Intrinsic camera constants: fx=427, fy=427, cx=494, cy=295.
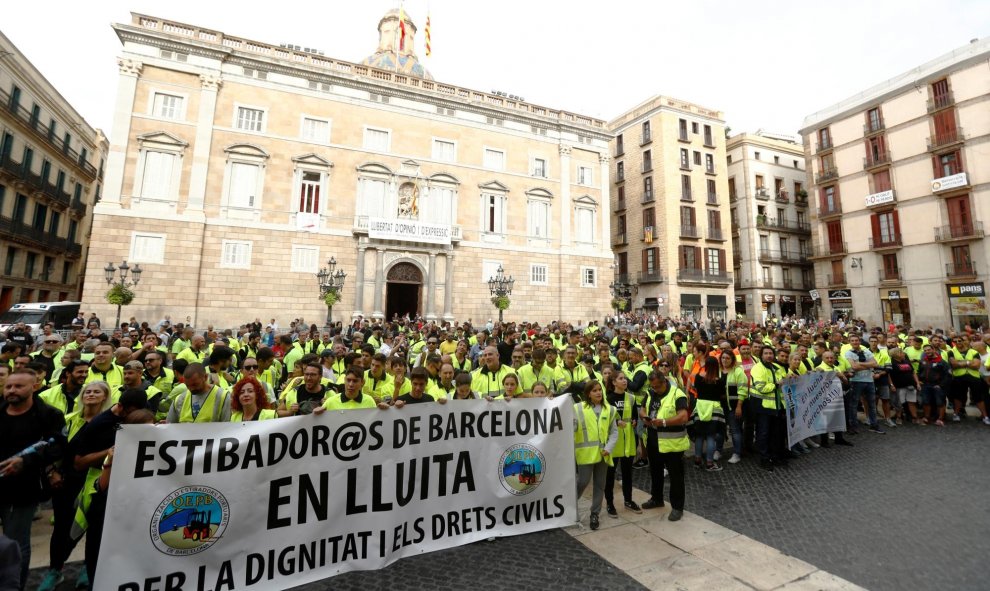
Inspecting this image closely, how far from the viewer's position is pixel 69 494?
3730 mm

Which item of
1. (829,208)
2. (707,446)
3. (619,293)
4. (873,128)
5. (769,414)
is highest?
(873,128)

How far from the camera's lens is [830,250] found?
34.1 m

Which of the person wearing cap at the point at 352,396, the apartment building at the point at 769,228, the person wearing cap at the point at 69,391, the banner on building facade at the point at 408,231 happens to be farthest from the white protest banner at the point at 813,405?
the apartment building at the point at 769,228

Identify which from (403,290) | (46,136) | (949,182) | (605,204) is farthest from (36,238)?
(949,182)

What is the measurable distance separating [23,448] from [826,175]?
4477cm

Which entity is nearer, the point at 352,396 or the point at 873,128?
the point at 352,396

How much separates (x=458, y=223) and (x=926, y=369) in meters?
21.5

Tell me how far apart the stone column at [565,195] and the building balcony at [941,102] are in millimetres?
24434

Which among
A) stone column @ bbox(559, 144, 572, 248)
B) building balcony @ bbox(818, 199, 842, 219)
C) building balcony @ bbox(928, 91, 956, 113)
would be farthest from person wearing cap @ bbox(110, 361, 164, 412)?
building balcony @ bbox(928, 91, 956, 113)

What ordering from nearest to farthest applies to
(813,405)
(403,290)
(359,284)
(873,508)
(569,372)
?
(873,508), (569,372), (813,405), (359,284), (403,290)

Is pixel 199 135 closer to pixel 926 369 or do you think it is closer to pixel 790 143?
pixel 926 369

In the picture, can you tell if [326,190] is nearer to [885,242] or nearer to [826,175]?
[826,175]

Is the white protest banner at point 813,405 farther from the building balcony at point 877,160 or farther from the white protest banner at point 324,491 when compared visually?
the building balcony at point 877,160

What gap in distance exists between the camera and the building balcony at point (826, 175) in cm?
3384
